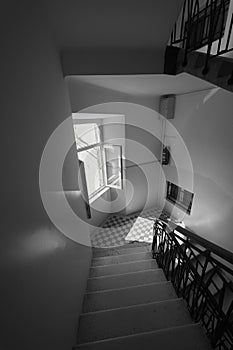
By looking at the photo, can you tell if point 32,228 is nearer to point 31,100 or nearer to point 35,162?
point 35,162

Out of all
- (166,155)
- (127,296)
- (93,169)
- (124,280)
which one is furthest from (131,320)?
(166,155)

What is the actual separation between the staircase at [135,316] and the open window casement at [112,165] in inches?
92.0

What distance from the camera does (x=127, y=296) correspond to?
73.1 inches

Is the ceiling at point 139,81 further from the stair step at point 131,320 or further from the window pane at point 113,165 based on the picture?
the stair step at point 131,320

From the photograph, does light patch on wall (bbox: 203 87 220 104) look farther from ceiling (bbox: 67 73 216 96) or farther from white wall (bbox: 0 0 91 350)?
white wall (bbox: 0 0 91 350)

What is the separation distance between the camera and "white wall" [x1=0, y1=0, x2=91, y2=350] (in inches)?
23.2

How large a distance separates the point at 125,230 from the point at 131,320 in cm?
286

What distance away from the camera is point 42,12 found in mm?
1230

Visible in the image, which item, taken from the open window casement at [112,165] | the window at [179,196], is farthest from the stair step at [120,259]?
the open window casement at [112,165]

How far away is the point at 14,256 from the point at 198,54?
223 cm

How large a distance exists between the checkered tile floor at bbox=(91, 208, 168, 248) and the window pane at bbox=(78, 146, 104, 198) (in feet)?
3.40

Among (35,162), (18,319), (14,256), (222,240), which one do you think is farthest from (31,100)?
(222,240)

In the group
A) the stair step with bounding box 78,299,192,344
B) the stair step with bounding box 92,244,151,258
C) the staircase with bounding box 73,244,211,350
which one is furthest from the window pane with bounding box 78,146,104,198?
the stair step with bounding box 78,299,192,344

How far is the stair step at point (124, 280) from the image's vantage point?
6.91ft
